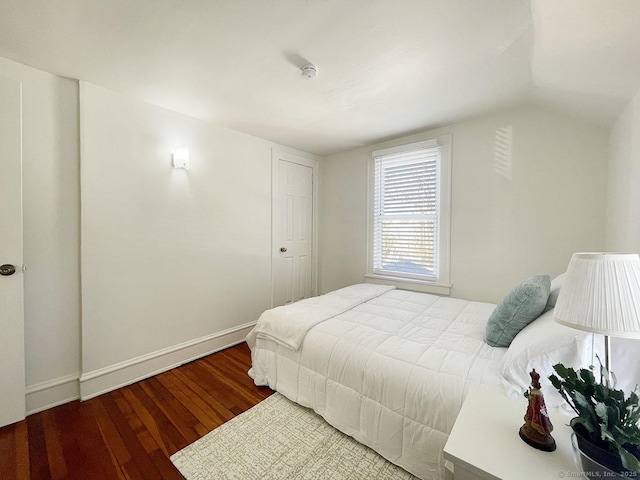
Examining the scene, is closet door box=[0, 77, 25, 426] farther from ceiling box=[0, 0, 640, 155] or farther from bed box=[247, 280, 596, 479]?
bed box=[247, 280, 596, 479]

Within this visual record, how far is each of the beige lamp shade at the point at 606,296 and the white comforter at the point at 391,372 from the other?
0.61m

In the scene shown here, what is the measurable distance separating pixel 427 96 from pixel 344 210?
1.86 meters

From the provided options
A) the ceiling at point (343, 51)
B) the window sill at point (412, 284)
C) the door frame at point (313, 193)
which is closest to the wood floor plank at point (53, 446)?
the door frame at point (313, 193)

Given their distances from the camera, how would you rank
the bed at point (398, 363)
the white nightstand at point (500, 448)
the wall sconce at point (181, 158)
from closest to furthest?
the white nightstand at point (500, 448) < the bed at point (398, 363) < the wall sconce at point (181, 158)

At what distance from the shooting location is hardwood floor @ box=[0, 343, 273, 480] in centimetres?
142

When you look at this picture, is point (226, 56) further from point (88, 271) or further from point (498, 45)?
point (88, 271)

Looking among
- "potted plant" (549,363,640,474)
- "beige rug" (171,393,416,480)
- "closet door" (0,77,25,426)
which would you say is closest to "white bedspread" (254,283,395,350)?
"beige rug" (171,393,416,480)

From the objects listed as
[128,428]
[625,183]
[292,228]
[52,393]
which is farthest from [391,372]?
[292,228]

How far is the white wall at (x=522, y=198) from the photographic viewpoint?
2137 mm

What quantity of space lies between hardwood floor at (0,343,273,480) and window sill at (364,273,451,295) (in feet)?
6.29

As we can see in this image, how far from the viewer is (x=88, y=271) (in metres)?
2.02

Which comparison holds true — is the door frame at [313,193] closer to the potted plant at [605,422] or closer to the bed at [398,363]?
the bed at [398,363]

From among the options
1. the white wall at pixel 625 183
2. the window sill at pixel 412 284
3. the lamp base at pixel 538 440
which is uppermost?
the white wall at pixel 625 183

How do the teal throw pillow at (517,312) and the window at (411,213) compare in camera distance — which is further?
the window at (411,213)
